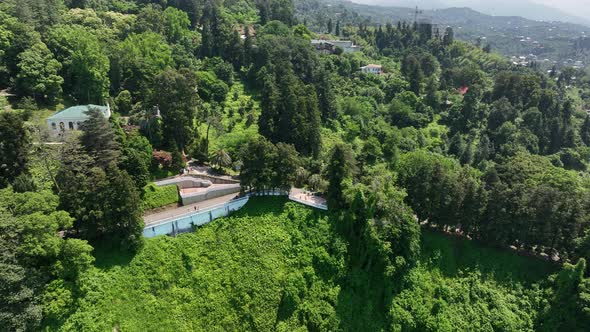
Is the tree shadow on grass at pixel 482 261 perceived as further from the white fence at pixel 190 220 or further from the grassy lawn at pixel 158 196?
the grassy lawn at pixel 158 196

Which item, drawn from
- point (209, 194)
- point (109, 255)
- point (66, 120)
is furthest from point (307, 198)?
point (66, 120)

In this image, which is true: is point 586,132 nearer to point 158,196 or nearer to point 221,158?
point 221,158

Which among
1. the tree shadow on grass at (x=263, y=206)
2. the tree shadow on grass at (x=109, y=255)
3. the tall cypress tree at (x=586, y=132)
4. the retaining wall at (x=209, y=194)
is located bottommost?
the tall cypress tree at (x=586, y=132)

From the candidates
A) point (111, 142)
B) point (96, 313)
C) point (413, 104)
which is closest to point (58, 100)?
point (111, 142)

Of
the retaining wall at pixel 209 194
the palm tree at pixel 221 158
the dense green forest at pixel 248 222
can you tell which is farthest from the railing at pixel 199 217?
the palm tree at pixel 221 158

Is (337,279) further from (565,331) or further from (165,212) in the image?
(565,331)

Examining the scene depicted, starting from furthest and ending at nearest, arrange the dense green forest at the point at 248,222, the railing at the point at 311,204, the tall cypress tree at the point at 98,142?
the railing at the point at 311,204 → the tall cypress tree at the point at 98,142 → the dense green forest at the point at 248,222

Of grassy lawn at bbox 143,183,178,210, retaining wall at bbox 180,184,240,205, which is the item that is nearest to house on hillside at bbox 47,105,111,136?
grassy lawn at bbox 143,183,178,210
